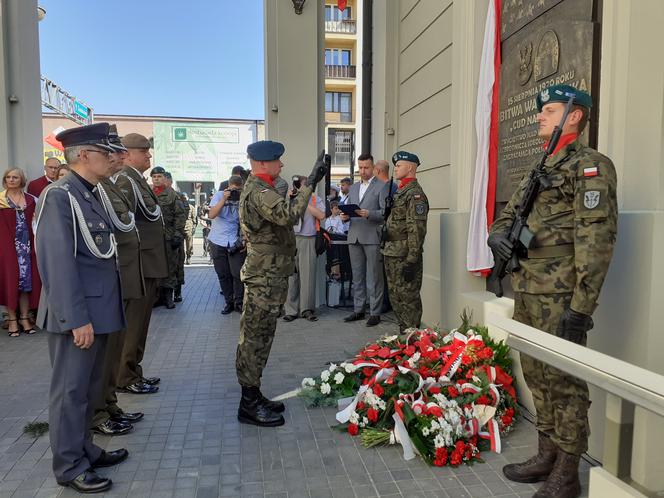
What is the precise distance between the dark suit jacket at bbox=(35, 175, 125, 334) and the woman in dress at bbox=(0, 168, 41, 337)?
4.16 m

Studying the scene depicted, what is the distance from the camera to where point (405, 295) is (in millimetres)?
5496

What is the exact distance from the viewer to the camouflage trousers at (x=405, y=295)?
5.49 m

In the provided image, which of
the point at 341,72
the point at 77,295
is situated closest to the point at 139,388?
the point at 77,295

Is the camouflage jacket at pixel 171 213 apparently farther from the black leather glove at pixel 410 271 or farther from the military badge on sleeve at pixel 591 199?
the military badge on sleeve at pixel 591 199

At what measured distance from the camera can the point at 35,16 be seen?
24.7 feet

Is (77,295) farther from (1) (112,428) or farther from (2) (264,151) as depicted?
(2) (264,151)

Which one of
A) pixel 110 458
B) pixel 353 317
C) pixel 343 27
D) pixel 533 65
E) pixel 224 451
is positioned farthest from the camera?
pixel 343 27

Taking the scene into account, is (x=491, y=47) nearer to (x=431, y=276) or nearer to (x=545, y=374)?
(x=431, y=276)

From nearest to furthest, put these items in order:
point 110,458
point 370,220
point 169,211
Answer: point 110,458
point 370,220
point 169,211

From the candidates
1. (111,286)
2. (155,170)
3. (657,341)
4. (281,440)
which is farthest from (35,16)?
(657,341)

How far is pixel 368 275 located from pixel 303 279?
2.98ft

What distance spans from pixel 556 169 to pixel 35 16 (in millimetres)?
7972

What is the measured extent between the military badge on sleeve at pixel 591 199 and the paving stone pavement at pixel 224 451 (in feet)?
5.12

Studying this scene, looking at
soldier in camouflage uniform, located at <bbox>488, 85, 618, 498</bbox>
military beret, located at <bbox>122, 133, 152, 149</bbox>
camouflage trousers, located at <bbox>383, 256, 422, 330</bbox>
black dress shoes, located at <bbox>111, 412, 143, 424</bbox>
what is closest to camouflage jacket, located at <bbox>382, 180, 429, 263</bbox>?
camouflage trousers, located at <bbox>383, 256, 422, 330</bbox>
